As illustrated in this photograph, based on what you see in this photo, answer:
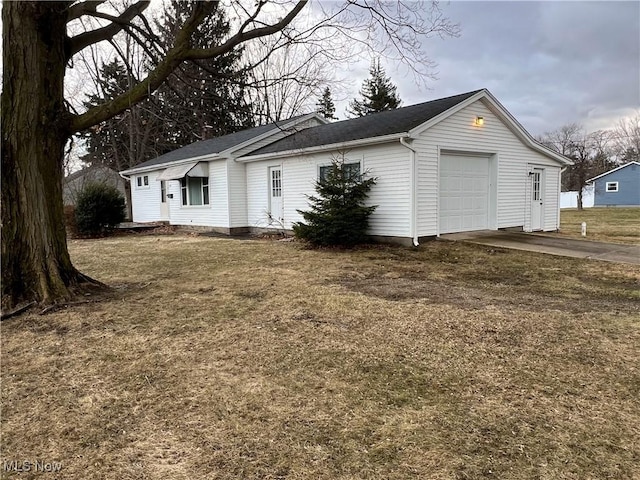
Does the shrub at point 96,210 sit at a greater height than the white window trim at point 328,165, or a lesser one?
lesser

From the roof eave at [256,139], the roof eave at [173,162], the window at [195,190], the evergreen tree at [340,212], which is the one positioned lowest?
the evergreen tree at [340,212]

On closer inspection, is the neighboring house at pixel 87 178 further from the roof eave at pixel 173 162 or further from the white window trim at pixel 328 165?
the white window trim at pixel 328 165

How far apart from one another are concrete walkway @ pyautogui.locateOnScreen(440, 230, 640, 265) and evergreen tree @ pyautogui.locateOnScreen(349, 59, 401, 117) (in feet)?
82.3

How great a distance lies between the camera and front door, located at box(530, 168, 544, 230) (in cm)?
1320

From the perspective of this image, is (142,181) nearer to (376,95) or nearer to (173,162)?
(173,162)

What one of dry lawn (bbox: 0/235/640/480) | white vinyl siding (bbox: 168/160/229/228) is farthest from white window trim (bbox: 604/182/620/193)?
dry lawn (bbox: 0/235/640/480)

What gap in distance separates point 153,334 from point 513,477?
3.69 meters

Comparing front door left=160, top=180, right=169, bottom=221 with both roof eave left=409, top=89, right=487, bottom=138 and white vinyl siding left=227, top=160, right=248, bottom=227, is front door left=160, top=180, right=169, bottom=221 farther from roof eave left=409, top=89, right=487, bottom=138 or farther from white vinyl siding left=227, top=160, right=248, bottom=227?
roof eave left=409, top=89, right=487, bottom=138

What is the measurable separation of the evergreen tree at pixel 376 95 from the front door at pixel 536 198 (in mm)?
22761

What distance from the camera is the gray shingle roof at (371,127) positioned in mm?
10720

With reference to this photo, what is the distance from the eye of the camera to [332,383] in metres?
3.34

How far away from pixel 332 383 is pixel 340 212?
739cm

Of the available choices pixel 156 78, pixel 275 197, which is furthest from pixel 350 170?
pixel 156 78

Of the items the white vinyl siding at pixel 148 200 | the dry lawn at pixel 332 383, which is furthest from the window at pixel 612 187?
the dry lawn at pixel 332 383
